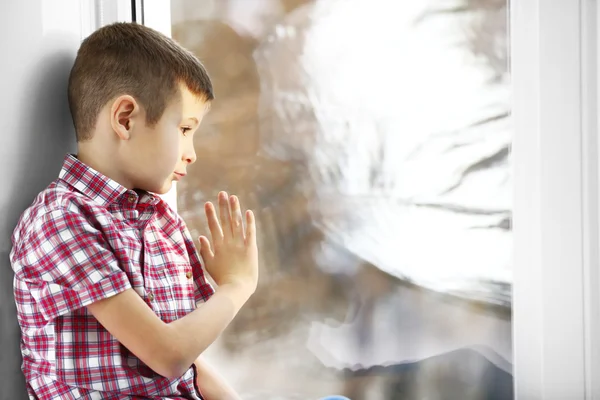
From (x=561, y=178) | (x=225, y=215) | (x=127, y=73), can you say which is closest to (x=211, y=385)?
(x=225, y=215)

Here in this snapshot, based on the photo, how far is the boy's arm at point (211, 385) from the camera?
99cm

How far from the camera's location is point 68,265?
75cm

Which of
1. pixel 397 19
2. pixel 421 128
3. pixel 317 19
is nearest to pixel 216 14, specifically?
pixel 317 19

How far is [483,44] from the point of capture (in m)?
1.13

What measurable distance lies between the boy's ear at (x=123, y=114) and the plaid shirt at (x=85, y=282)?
0.22ft

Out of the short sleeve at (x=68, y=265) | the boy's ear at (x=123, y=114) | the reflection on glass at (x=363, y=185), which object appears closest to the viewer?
the short sleeve at (x=68, y=265)

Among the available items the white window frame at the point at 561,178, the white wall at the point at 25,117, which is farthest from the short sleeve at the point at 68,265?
the white window frame at the point at 561,178

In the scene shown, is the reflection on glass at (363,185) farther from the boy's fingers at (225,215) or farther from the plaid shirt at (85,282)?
the plaid shirt at (85,282)

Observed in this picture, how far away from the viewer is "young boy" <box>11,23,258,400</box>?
0.76 meters

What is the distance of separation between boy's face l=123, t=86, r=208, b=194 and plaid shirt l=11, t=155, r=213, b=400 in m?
0.03

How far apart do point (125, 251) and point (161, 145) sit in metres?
0.16

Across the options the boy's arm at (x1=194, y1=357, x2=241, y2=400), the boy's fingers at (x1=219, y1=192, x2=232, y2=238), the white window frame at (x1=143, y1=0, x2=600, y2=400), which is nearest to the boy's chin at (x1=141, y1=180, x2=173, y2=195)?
the boy's fingers at (x1=219, y1=192, x2=232, y2=238)

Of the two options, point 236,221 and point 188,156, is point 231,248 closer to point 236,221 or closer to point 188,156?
point 236,221

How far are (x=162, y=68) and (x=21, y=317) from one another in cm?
39
